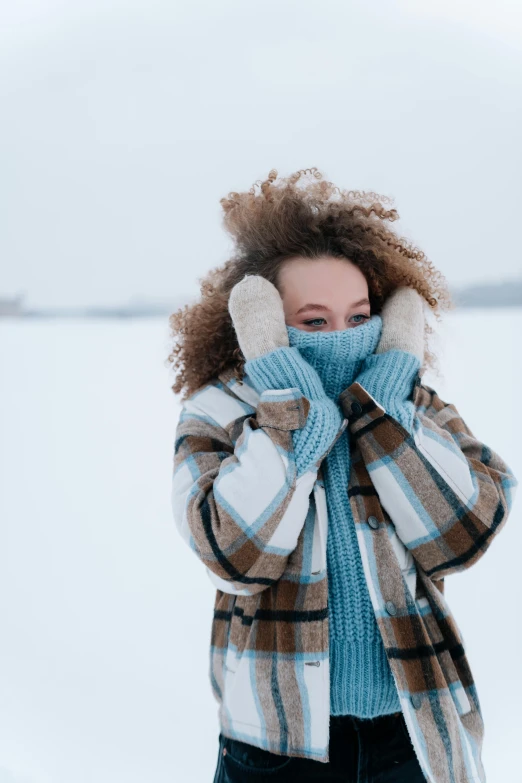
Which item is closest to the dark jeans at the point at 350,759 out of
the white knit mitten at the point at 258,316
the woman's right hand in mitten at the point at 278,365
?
the woman's right hand in mitten at the point at 278,365

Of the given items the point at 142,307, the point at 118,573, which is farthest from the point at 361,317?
the point at 142,307

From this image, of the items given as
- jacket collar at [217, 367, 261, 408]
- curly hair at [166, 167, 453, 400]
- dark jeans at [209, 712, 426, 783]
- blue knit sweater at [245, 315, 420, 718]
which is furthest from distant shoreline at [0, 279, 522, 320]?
dark jeans at [209, 712, 426, 783]

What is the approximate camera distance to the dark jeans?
1.02 m

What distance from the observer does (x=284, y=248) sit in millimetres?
1197

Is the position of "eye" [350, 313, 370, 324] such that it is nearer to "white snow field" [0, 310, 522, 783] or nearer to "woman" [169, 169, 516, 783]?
"woman" [169, 169, 516, 783]

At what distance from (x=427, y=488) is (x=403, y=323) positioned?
0.95 ft

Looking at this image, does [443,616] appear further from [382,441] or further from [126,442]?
[126,442]

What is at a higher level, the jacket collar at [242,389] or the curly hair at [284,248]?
the curly hair at [284,248]

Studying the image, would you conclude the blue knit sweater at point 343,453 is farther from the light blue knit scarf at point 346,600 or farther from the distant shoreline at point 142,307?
the distant shoreline at point 142,307

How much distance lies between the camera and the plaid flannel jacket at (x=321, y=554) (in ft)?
3.21

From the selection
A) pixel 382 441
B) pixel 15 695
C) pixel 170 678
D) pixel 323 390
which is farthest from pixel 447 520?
pixel 15 695

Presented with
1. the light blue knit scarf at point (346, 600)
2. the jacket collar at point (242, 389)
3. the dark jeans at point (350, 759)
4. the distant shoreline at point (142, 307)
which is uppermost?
the distant shoreline at point (142, 307)

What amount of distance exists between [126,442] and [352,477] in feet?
3.89

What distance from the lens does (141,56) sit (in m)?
1.96
